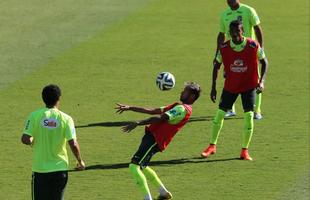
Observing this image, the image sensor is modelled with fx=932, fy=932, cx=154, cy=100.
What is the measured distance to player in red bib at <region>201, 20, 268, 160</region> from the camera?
16359mm

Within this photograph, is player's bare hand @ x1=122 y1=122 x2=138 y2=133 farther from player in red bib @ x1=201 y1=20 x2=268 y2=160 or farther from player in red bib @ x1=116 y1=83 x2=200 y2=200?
player in red bib @ x1=201 y1=20 x2=268 y2=160

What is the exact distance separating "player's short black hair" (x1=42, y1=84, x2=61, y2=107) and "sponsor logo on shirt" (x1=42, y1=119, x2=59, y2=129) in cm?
24

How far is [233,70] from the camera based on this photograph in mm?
16484

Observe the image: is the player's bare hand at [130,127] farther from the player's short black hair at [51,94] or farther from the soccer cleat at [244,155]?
the soccer cleat at [244,155]

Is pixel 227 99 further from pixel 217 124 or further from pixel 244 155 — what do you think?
pixel 244 155

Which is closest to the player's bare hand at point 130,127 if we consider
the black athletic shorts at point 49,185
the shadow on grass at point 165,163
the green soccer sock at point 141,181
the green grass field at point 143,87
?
the green soccer sock at point 141,181

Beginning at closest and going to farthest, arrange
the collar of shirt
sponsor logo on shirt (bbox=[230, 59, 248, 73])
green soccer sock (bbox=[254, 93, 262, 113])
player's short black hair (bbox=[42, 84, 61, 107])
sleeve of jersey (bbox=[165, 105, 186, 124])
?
player's short black hair (bbox=[42, 84, 61, 107]), sleeve of jersey (bbox=[165, 105, 186, 124]), the collar of shirt, sponsor logo on shirt (bbox=[230, 59, 248, 73]), green soccer sock (bbox=[254, 93, 262, 113])

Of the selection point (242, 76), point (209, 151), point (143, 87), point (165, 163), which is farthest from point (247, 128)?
point (143, 87)

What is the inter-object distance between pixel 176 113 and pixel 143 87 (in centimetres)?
832

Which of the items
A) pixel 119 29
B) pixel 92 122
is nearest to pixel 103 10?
pixel 119 29

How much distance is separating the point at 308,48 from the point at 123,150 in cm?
1095

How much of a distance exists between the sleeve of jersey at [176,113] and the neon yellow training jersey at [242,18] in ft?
15.7

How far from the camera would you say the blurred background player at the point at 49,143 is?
12062mm

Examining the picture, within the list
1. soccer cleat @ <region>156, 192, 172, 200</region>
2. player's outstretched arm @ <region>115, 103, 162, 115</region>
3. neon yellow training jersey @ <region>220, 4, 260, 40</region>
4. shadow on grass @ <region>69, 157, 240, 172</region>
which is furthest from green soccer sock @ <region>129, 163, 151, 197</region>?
neon yellow training jersey @ <region>220, 4, 260, 40</region>
